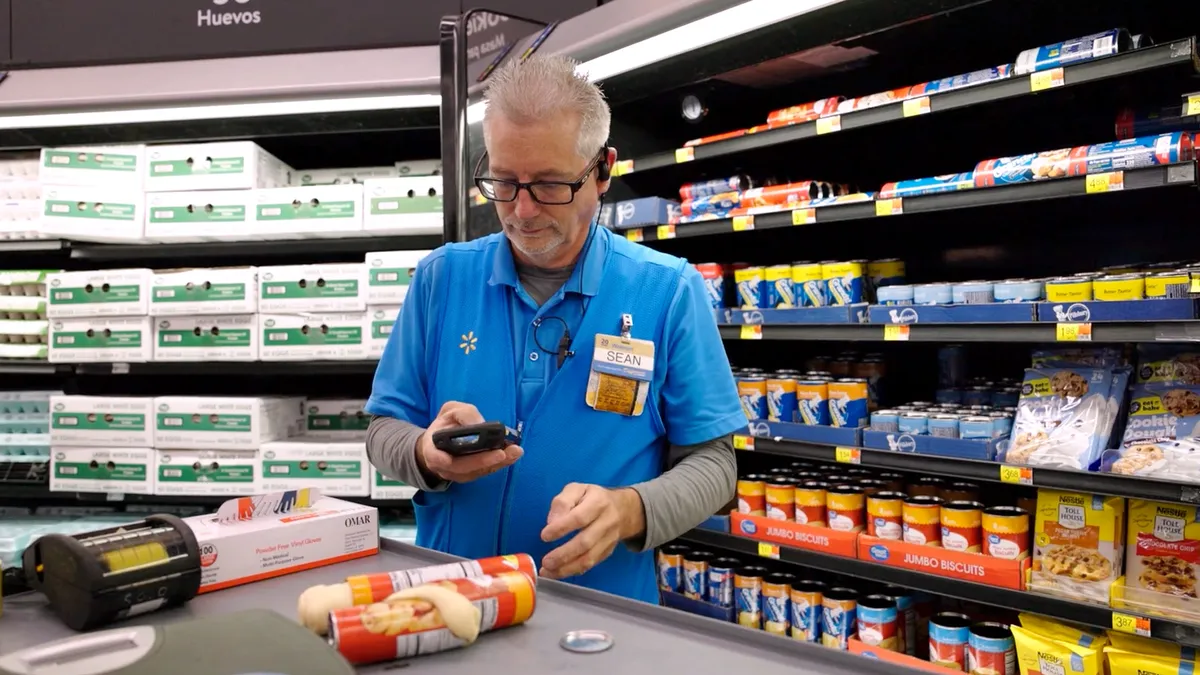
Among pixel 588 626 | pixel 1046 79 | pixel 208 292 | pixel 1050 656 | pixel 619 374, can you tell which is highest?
pixel 1046 79

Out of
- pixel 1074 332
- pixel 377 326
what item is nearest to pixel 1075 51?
pixel 1074 332


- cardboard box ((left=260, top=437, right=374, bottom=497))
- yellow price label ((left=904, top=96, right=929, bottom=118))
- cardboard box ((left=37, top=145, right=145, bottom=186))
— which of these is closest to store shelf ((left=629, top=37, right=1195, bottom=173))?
yellow price label ((left=904, top=96, right=929, bottom=118))

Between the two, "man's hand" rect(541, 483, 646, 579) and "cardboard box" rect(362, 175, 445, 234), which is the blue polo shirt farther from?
"cardboard box" rect(362, 175, 445, 234)

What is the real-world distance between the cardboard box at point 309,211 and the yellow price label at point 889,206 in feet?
7.27

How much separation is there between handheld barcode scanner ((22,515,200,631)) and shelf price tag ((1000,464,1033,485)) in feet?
7.39

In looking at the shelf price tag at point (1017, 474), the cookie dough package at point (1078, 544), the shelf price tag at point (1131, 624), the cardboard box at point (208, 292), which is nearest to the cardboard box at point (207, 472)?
the cardboard box at point (208, 292)

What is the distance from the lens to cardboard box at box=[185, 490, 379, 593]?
104cm

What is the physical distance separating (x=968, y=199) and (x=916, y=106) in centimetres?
34

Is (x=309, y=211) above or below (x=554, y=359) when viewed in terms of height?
above

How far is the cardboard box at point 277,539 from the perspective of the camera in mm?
1042

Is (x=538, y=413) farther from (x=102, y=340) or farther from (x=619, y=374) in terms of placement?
Answer: (x=102, y=340)

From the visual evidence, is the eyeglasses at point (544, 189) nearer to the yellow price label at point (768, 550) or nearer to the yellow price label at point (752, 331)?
the yellow price label at point (752, 331)

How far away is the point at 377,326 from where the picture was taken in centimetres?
371

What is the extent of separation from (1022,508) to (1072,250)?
96 cm
